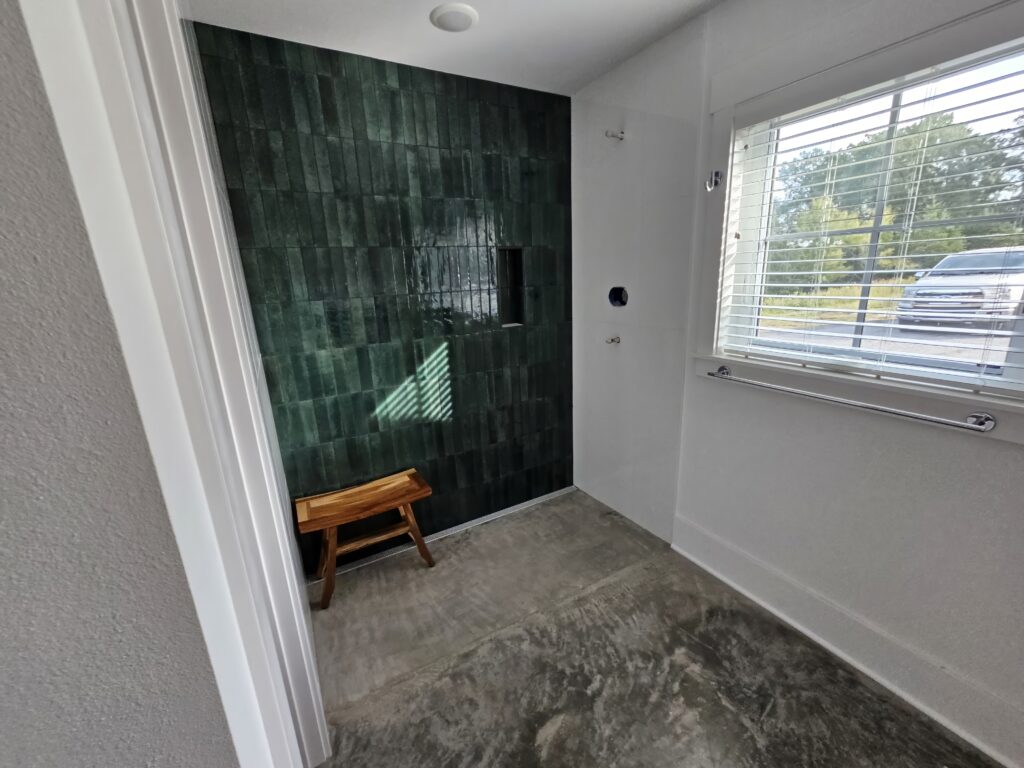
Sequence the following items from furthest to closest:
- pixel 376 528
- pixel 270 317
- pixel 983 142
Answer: pixel 376 528 < pixel 270 317 < pixel 983 142

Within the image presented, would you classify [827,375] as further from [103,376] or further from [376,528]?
[376,528]

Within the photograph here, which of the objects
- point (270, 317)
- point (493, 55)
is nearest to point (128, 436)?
point (270, 317)

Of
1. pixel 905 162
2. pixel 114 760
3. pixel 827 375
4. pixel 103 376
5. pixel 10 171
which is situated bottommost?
pixel 114 760

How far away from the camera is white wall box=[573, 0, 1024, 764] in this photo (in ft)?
4.02

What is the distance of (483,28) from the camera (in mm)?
1690

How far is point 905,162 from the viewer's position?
1251 millimetres

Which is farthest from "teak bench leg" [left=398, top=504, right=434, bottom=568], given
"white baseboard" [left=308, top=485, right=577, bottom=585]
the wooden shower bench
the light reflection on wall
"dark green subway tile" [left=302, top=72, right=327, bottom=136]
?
"dark green subway tile" [left=302, top=72, right=327, bottom=136]

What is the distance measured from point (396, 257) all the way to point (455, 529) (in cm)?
156

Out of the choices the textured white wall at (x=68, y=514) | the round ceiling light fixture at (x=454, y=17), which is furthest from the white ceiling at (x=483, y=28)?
the textured white wall at (x=68, y=514)

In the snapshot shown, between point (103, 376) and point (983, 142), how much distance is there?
1877 millimetres

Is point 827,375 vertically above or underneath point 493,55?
underneath

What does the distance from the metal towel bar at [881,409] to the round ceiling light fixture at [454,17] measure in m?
1.70

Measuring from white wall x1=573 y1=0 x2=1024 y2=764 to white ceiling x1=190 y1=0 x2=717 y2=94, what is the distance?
17 centimetres

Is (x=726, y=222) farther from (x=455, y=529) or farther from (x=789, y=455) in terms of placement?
(x=455, y=529)
